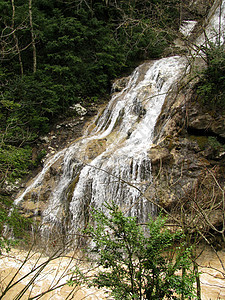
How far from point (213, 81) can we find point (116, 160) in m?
3.76

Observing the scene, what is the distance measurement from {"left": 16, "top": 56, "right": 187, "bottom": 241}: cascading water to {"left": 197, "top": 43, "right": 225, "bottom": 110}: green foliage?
0.87m

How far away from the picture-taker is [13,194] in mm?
8742

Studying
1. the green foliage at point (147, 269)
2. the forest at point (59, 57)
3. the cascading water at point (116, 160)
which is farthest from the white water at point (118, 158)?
the forest at point (59, 57)

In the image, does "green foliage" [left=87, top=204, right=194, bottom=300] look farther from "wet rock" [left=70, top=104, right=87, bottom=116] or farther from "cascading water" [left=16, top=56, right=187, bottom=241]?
"wet rock" [left=70, top=104, right=87, bottom=116]

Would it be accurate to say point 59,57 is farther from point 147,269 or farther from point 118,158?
point 147,269

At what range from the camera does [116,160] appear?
6.62 m

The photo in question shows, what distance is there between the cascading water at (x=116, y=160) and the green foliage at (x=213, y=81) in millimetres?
869

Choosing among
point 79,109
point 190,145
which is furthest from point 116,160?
point 79,109

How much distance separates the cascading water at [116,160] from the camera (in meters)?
6.07

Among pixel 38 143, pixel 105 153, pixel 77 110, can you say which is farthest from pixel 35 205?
pixel 77 110

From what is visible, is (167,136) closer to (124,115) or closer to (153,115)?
(153,115)

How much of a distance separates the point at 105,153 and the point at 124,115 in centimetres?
243

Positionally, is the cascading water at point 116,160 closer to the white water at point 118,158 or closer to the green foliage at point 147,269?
the white water at point 118,158

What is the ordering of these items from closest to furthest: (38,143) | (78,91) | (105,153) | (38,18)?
(105,153) → (38,143) → (38,18) → (78,91)
